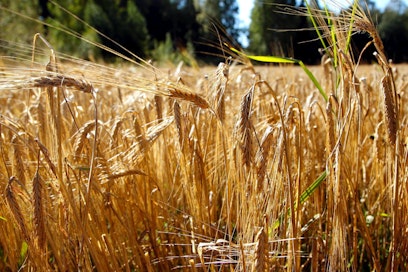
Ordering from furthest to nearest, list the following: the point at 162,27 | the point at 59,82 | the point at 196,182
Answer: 1. the point at 162,27
2. the point at 196,182
3. the point at 59,82

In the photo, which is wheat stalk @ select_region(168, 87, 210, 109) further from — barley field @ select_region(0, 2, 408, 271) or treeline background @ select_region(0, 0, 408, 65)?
treeline background @ select_region(0, 0, 408, 65)

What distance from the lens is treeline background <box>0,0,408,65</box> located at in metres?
14.2

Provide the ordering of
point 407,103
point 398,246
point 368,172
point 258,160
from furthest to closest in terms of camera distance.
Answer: point 407,103 < point 368,172 < point 398,246 < point 258,160

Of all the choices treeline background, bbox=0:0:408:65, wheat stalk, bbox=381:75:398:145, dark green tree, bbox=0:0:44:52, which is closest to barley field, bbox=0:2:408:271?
wheat stalk, bbox=381:75:398:145

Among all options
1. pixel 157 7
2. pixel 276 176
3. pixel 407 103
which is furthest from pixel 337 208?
pixel 157 7

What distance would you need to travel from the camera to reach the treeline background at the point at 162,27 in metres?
14.2

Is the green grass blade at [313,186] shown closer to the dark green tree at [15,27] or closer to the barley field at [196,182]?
the barley field at [196,182]

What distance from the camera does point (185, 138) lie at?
114cm

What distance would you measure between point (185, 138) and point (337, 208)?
43 centimetres

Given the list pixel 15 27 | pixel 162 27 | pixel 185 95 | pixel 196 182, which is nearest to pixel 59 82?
pixel 185 95

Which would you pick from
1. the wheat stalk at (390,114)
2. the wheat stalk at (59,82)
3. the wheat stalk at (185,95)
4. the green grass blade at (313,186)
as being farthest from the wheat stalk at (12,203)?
the wheat stalk at (390,114)

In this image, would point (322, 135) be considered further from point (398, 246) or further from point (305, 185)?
point (398, 246)

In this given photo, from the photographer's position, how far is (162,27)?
30094 mm

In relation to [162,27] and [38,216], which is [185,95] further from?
[162,27]
